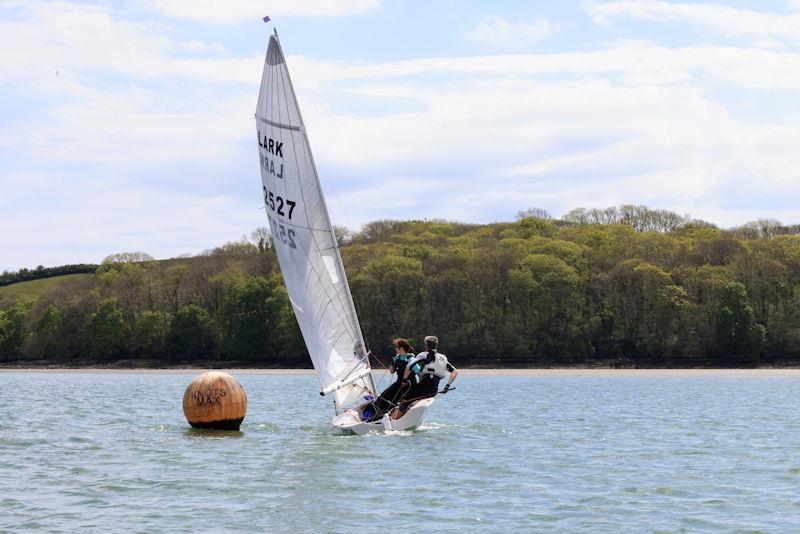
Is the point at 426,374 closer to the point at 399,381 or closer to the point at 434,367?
the point at 434,367

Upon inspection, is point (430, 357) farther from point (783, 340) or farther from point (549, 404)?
point (783, 340)

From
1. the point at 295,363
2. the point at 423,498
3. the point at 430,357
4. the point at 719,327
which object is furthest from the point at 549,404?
the point at 295,363

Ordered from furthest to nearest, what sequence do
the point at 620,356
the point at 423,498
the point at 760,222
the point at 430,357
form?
the point at 760,222 → the point at 620,356 → the point at 430,357 → the point at 423,498

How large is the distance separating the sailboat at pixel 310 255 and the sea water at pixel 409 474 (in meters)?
0.93

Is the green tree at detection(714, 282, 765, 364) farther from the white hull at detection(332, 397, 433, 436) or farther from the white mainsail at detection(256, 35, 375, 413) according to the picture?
the white mainsail at detection(256, 35, 375, 413)

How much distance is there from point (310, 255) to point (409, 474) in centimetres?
668

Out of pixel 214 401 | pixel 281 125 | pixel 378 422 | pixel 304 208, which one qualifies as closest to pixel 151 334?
pixel 214 401

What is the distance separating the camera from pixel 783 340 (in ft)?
258

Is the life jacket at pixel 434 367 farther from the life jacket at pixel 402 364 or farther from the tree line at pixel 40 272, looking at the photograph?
the tree line at pixel 40 272

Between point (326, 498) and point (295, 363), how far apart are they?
79.5 m

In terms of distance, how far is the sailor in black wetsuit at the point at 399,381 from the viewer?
24469 millimetres

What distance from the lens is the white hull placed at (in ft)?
80.5

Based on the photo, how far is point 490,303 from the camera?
93438 millimetres

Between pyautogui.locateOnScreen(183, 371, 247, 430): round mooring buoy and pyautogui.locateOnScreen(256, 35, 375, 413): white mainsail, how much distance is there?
72.1 inches
